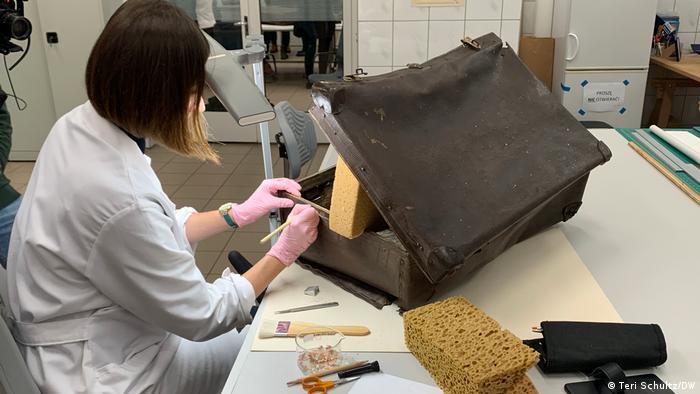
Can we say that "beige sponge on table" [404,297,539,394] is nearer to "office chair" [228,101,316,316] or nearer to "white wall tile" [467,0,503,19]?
"office chair" [228,101,316,316]

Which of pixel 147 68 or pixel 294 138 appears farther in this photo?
pixel 294 138

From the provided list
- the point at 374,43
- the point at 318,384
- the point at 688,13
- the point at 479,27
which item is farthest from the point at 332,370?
the point at 688,13

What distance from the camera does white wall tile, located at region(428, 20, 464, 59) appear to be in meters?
3.87

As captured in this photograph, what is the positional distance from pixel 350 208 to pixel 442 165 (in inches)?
8.6

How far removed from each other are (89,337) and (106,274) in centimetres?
14

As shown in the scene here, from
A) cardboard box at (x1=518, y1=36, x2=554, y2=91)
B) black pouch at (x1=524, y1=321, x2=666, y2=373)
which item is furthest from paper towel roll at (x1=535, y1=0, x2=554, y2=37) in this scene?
black pouch at (x1=524, y1=321, x2=666, y2=373)

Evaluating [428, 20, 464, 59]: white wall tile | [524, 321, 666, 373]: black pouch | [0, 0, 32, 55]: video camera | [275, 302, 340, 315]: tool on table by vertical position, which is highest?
[0, 0, 32, 55]: video camera

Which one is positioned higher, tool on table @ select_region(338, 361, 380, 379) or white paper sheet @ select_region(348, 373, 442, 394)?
tool on table @ select_region(338, 361, 380, 379)

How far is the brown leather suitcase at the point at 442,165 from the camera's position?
1.15 meters

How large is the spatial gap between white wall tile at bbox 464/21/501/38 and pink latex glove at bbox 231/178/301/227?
272 cm

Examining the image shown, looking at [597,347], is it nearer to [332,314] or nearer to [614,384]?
[614,384]

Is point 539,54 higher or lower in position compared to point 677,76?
higher

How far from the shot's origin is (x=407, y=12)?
384cm

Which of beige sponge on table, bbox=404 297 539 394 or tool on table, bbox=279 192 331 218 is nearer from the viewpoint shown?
beige sponge on table, bbox=404 297 539 394
